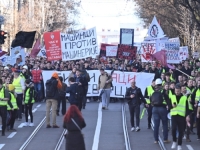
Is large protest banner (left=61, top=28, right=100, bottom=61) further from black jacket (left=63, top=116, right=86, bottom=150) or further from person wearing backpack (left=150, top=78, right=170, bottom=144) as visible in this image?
black jacket (left=63, top=116, right=86, bottom=150)

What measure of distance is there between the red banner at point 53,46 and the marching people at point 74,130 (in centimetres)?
1699

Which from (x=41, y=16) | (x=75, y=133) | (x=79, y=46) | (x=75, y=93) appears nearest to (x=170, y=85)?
(x=75, y=93)

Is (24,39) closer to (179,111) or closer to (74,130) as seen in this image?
(179,111)

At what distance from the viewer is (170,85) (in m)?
18.6

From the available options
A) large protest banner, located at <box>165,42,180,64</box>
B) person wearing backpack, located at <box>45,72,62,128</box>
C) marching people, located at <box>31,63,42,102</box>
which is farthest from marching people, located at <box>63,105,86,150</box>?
large protest banner, located at <box>165,42,180,64</box>

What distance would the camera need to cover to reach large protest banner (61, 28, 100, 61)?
2988 cm

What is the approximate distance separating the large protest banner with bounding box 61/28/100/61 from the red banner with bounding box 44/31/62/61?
0.27 m

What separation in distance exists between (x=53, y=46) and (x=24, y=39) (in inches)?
67.4

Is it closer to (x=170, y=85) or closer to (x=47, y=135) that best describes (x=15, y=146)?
(x=47, y=135)

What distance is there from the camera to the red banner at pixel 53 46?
29.6m

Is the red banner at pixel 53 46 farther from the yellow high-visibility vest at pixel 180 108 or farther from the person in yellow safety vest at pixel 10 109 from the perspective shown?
the yellow high-visibility vest at pixel 180 108

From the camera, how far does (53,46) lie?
98.0ft

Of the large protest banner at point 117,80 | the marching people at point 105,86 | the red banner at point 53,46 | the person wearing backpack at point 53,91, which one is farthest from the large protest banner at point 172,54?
the person wearing backpack at point 53,91

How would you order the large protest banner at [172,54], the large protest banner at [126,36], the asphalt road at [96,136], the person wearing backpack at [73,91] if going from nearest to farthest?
the asphalt road at [96,136], the person wearing backpack at [73,91], the large protest banner at [172,54], the large protest banner at [126,36]
